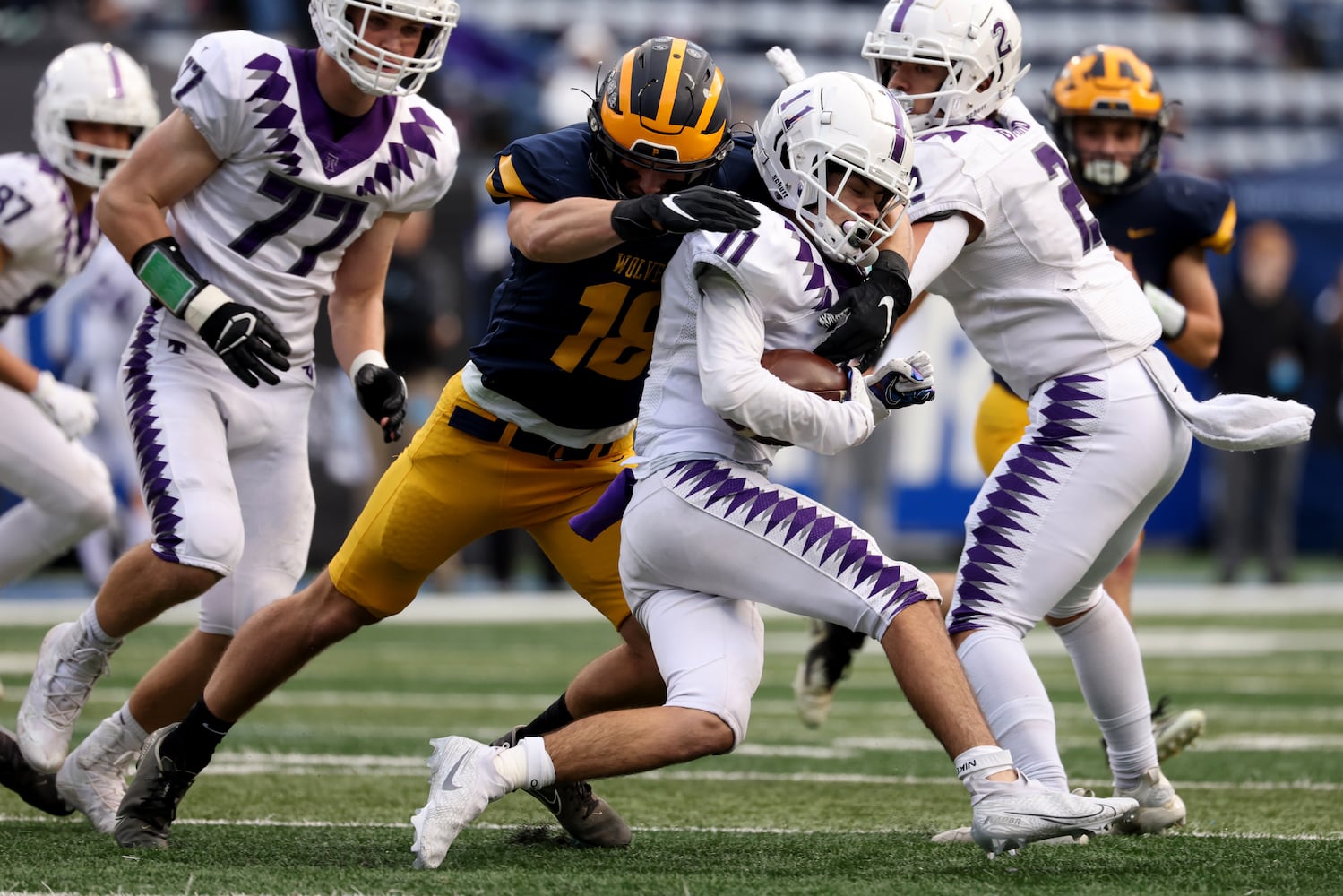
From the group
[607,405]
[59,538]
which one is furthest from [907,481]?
[607,405]

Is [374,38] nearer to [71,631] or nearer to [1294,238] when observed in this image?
[71,631]

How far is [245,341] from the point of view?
12.1 ft

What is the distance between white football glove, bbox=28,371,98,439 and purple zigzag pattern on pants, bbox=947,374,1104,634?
2.58 metres

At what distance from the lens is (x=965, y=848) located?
3.63 metres

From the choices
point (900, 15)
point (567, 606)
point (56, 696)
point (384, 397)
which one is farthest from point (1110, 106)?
point (567, 606)

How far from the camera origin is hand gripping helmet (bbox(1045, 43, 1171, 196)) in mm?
4895

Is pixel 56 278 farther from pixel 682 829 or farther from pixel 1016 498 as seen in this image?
pixel 1016 498

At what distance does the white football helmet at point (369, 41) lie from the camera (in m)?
3.89

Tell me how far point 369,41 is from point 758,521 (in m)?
1.42

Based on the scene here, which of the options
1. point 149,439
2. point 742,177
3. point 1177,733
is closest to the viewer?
point 742,177

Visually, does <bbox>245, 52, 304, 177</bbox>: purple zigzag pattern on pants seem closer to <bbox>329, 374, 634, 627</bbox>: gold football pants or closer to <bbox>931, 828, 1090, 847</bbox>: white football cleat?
<bbox>329, 374, 634, 627</bbox>: gold football pants

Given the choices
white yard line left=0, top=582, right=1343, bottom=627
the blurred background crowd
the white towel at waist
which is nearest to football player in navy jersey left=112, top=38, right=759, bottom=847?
the white towel at waist

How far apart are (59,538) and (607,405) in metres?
2.01

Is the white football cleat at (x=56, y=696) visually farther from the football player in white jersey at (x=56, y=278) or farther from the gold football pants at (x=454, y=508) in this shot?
the football player in white jersey at (x=56, y=278)
